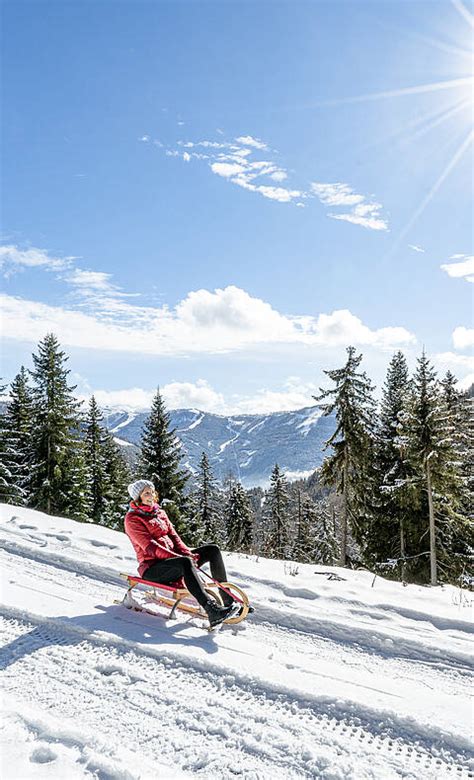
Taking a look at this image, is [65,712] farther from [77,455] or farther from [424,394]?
[77,455]

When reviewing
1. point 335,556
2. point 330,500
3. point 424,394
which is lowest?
point 335,556

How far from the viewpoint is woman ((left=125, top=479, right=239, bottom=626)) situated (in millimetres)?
5270

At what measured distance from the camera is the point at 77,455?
85.6ft

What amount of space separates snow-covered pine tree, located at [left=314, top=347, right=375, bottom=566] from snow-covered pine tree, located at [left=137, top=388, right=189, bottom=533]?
26.1 feet

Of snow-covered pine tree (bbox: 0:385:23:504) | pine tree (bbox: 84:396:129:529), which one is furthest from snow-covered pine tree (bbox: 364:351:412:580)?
snow-covered pine tree (bbox: 0:385:23:504)

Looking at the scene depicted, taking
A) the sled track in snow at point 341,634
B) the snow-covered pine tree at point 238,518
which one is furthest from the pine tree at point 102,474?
the sled track in snow at point 341,634

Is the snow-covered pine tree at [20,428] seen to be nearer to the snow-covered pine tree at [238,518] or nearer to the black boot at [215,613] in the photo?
the snow-covered pine tree at [238,518]

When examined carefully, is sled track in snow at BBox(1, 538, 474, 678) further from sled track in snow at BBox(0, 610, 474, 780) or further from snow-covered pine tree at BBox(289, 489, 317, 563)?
snow-covered pine tree at BBox(289, 489, 317, 563)

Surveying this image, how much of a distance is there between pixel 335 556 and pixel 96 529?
96.8 ft

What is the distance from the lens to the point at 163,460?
25.0m

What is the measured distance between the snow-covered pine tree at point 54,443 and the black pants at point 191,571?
2075cm

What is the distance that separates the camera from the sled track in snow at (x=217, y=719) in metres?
3.11

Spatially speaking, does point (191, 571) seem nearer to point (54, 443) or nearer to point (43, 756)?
point (43, 756)

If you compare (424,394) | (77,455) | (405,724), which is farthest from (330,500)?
(405,724)
